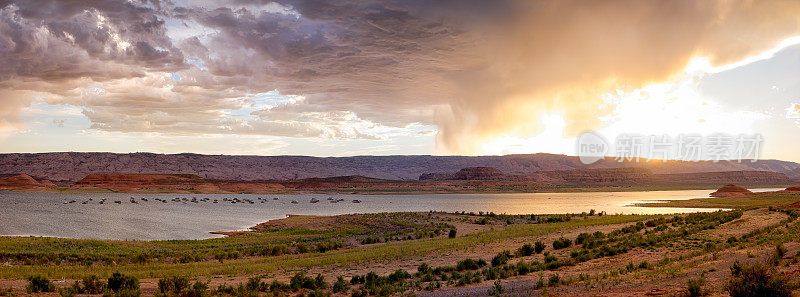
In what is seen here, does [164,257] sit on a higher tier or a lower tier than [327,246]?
lower

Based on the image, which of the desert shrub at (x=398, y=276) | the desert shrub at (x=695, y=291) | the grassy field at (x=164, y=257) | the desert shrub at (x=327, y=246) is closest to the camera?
the desert shrub at (x=695, y=291)

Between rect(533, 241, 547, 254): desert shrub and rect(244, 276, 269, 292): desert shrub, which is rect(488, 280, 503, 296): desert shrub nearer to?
rect(244, 276, 269, 292): desert shrub

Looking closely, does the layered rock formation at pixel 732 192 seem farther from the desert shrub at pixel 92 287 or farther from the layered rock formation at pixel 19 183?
the layered rock formation at pixel 19 183

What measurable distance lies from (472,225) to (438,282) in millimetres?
32705

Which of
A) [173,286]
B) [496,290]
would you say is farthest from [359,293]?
[173,286]

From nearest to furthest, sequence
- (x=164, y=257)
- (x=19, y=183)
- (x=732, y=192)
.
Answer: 1. (x=164, y=257)
2. (x=732, y=192)
3. (x=19, y=183)

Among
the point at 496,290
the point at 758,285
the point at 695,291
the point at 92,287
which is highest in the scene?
the point at 758,285

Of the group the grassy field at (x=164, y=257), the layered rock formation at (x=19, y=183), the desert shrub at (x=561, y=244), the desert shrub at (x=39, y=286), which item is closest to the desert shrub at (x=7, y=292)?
the desert shrub at (x=39, y=286)

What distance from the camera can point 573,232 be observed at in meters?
34.8

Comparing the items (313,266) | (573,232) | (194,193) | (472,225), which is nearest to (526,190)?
(194,193)

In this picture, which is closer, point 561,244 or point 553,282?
point 553,282

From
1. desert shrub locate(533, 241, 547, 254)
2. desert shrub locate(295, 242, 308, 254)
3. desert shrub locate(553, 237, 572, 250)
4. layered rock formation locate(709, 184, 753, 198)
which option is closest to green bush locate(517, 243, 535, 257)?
desert shrub locate(533, 241, 547, 254)

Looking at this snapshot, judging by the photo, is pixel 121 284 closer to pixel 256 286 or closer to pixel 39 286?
pixel 39 286

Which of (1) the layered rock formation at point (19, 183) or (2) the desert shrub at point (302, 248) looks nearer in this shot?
(2) the desert shrub at point (302, 248)
